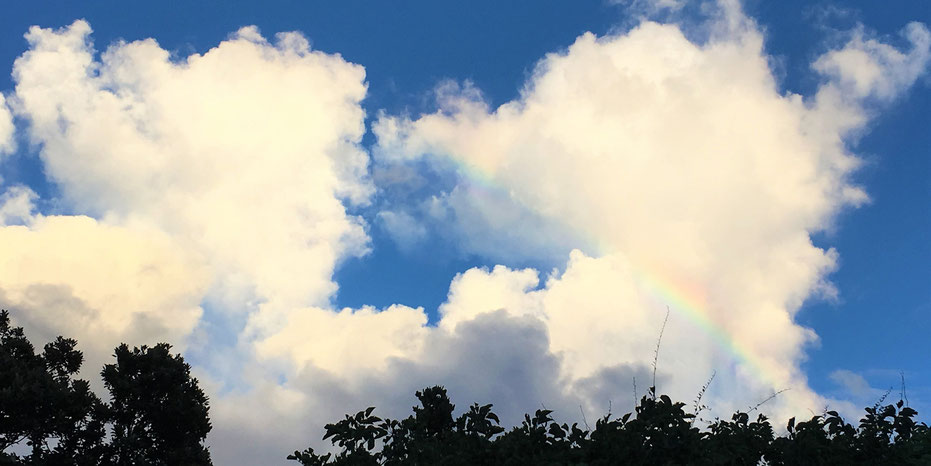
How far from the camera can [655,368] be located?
9.24 meters

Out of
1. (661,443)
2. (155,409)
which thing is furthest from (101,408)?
(661,443)

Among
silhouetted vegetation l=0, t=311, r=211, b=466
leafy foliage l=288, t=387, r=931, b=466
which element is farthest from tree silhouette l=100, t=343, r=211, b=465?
leafy foliage l=288, t=387, r=931, b=466

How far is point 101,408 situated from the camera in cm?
2714

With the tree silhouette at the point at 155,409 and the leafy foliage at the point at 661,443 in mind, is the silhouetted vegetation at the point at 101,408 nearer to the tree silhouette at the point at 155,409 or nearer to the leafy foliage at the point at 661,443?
the tree silhouette at the point at 155,409

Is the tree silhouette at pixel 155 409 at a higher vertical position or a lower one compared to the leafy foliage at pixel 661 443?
higher

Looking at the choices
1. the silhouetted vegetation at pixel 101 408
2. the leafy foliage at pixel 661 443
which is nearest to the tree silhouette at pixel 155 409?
the silhouetted vegetation at pixel 101 408

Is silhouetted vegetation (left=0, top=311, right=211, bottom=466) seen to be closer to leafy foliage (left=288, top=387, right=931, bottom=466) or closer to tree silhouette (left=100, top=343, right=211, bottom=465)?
tree silhouette (left=100, top=343, right=211, bottom=465)

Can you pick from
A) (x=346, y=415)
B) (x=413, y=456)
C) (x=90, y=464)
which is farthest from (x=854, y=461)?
(x=90, y=464)

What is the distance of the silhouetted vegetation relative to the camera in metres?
25.4

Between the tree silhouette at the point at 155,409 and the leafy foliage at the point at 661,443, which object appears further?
the tree silhouette at the point at 155,409

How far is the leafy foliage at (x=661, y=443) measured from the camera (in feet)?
24.1

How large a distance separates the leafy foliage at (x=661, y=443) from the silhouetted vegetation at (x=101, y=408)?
21630 millimetres

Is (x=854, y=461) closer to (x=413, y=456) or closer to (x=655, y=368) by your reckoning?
(x=655, y=368)

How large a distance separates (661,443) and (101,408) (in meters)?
26.6
